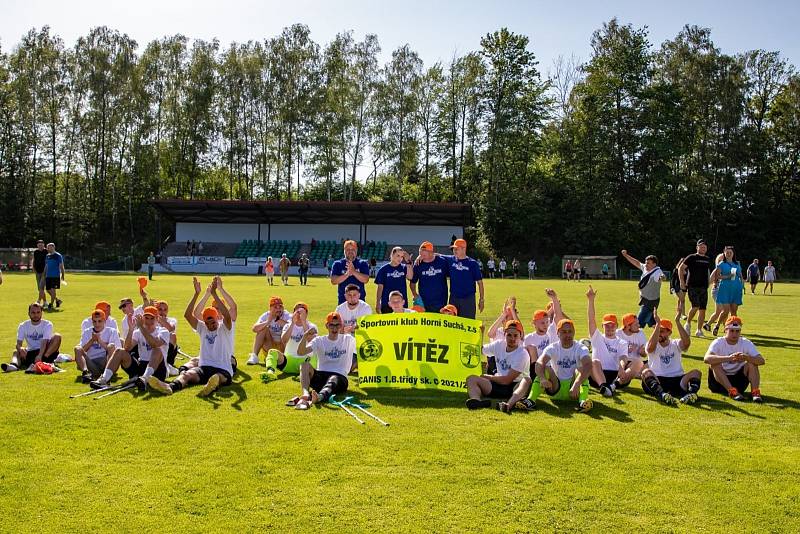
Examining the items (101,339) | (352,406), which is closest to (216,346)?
(101,339)

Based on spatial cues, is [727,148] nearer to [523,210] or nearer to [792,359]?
[523,210]

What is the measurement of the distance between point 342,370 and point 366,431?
195cm

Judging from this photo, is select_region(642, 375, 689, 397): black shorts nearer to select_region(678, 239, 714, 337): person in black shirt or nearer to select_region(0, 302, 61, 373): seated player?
select_region(678, 239, 714, 337): person in black shirt

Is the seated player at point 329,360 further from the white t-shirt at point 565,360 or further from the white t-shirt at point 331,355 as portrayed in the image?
the white t-shirt at point 565,360

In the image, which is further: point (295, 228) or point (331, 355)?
point (295, 228)

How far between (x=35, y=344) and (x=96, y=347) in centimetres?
140

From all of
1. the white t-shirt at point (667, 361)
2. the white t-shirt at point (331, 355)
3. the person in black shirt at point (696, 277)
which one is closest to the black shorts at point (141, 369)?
the white t-shirt at point (331, 355)

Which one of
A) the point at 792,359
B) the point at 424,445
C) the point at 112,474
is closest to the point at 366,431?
the point at 424,445

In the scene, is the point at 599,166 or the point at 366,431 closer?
the point at 366,431

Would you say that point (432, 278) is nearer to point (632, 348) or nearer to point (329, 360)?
point (329, 360)

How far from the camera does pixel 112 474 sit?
5.55 metres

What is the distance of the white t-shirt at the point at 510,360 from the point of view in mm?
8617

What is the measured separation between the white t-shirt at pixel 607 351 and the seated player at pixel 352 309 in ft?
11.2

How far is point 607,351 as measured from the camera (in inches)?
369
